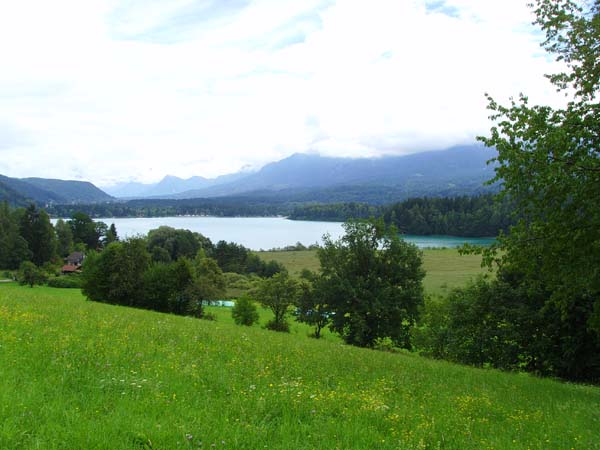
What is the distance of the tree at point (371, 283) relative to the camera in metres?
34.6

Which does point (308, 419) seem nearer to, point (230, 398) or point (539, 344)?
point (230, 398)

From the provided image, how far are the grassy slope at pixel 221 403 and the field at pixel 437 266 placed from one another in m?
63.9

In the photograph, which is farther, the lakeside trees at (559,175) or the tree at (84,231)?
the tree at (84,231)

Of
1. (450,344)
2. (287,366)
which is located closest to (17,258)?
(450,344)

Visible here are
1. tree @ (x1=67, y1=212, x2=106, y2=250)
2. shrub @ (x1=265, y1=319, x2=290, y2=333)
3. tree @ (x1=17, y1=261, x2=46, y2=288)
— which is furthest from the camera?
tree @ (x1=67, y1=212, x2=106, y2=250)

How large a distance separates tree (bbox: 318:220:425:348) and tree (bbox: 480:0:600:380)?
68.3 ft

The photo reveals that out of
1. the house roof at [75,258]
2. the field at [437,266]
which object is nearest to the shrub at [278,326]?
the field at [437,266]

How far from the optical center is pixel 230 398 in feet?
23.0

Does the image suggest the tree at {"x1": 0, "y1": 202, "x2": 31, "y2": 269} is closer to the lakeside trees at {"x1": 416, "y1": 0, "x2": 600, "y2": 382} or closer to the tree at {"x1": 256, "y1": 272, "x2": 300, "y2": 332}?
the tree at {"x1": 256, "y1": 272, "x2": 300, "y2": 332}

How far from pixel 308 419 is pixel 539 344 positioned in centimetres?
2311

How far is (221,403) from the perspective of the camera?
674cm

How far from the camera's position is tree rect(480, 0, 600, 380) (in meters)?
11.8

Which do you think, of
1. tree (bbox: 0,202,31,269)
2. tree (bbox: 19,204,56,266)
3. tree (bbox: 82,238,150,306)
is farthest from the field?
tree (bbox: 0,202,31,269)

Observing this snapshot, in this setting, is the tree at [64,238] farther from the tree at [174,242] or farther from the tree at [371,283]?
the tree at [371,283]
